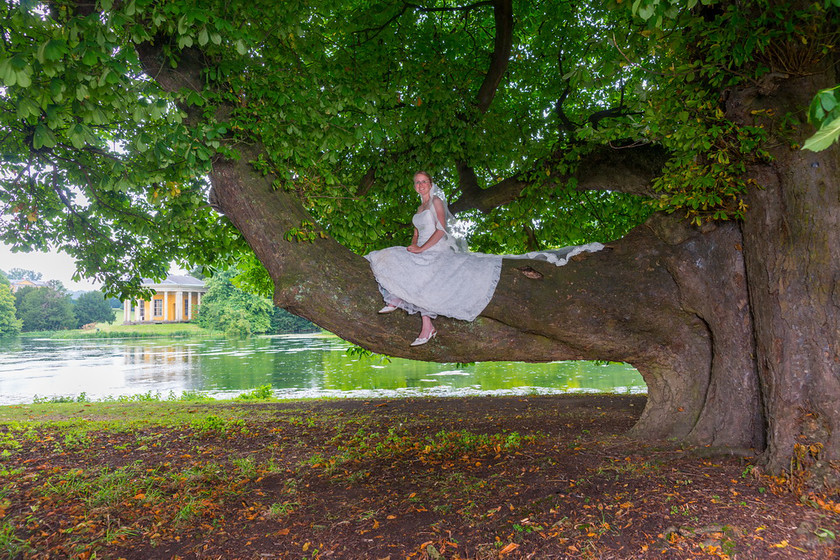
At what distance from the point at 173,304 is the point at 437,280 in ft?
206

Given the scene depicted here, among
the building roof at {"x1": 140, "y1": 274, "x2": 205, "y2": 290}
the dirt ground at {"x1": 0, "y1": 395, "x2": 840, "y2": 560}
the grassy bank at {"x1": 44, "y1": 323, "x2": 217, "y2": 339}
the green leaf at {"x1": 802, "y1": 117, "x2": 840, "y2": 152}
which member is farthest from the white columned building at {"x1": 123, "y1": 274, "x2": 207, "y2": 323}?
the green leaf at {"x1": 802, "y1": 117, "x2": 840, "y2": 152}

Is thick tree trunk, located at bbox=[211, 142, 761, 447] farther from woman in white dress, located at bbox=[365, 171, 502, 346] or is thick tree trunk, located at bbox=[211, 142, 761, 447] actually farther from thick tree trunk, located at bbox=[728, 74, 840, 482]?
thick tree trunk, located at bbox=[728, 74, 840, 482]

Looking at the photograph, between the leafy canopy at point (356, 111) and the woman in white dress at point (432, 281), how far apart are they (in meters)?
0.90

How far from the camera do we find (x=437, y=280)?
4.83 metres

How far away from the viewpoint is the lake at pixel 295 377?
14688 millimetres

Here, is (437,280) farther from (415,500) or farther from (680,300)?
(680,300)

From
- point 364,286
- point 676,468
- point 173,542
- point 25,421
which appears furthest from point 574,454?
point 25,421

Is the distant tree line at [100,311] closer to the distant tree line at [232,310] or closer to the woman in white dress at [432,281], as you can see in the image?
the distant tree line at [232,310]

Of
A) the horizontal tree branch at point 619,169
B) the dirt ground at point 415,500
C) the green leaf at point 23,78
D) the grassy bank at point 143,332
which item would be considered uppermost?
the horizontal tree branch at point 619,169

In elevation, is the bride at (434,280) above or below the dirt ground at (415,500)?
above

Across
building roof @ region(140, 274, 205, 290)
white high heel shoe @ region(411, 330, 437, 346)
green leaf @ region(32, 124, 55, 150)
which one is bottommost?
white high heel shoe @ region(411, 330, 437, 346)

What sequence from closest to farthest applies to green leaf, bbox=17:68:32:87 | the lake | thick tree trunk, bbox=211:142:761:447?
green leaf, bbox=17:68:32:87
thick tree trunk, bbox=211:142:761:447
the lake

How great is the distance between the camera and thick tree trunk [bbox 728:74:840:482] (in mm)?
3908

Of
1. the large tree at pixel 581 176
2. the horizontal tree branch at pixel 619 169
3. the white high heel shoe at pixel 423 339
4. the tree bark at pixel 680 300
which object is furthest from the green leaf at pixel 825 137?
the horizontal tree branch at pixel 619 169
